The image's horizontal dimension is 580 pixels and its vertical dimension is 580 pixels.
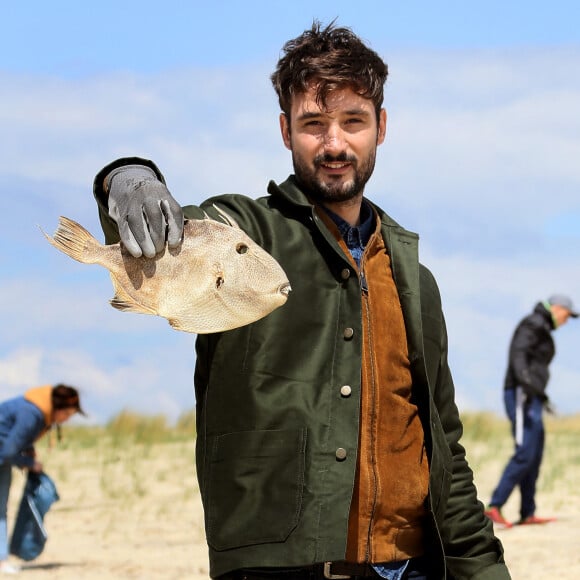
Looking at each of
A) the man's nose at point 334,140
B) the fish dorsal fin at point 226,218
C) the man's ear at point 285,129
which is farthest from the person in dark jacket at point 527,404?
the fish dorsal fin at point 226,218

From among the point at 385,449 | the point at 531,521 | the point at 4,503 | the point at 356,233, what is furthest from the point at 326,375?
the point at 531,521

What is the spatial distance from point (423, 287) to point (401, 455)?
57 centimetres

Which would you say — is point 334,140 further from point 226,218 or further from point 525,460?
point 525,460

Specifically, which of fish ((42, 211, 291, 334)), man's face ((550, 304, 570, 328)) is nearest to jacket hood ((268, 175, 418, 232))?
fish ((42, 211, 291, 334))

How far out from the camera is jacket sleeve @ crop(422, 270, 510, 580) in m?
3.28

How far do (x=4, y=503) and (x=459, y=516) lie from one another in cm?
625

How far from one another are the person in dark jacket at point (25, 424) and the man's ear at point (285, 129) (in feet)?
20.0

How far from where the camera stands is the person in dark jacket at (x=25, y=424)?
8680mm

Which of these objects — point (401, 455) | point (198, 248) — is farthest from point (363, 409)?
point (198, 248)

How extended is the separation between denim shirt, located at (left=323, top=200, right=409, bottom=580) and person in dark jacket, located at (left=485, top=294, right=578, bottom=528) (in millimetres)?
7014

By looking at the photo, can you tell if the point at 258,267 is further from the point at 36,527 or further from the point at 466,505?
the point at 36,527

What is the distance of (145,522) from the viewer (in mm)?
10695

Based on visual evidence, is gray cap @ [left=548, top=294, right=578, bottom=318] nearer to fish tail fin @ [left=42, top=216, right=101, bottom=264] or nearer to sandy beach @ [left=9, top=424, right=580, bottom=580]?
sandy beach @ [left=9, top=424, right=580, bottom=580]

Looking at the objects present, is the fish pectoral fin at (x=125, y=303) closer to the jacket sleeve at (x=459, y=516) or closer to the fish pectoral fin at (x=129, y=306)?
the fish pectoral fin at (x=129, y=306)
